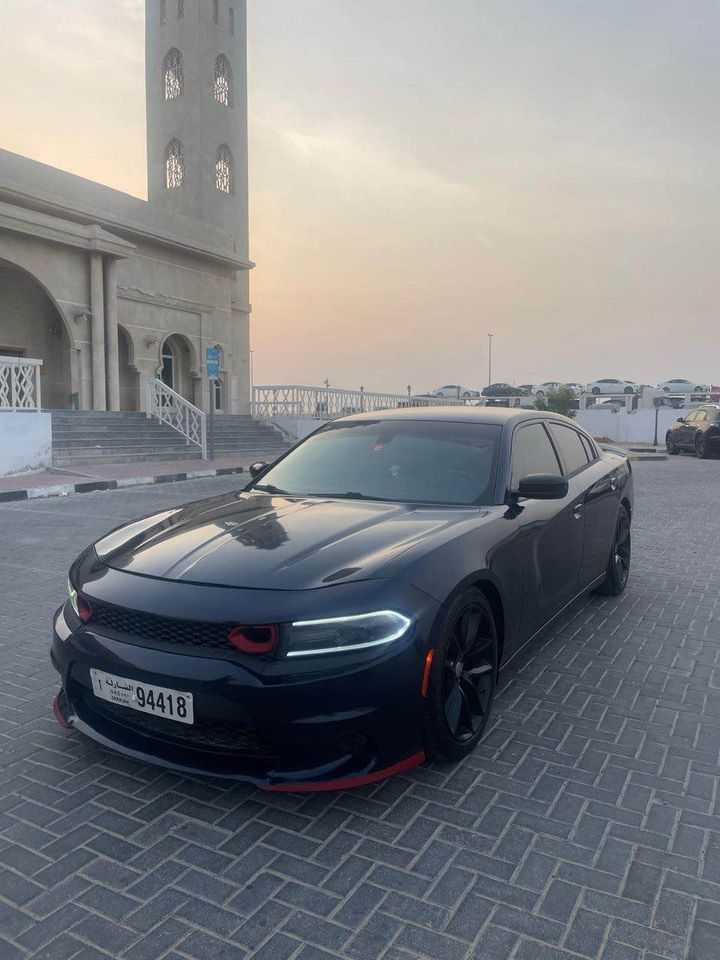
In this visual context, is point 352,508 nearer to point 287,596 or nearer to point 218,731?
point 287,596

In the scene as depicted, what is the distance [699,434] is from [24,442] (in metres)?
20.6

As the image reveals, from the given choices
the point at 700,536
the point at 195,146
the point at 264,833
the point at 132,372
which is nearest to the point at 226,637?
the point at 264,833

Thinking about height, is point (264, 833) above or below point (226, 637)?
below

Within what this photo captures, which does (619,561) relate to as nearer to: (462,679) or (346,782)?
(462,679)

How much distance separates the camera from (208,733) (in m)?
2.56

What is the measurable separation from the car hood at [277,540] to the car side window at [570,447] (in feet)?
4.96

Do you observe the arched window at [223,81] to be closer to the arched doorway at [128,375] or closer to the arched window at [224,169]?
the arched window at [224,169]

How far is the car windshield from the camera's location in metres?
3.84

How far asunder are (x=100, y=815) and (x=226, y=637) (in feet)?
2.73

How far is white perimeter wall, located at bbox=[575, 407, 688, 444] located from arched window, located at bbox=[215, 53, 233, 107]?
2361cm

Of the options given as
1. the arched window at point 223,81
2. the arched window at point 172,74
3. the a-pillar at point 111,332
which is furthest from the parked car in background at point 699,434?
the arched window at point 172,74

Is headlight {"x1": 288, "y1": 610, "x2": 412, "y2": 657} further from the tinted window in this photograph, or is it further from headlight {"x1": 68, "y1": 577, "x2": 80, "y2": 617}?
the tinted window

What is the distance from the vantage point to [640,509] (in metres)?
11.0

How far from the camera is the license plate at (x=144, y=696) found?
2527 mm
